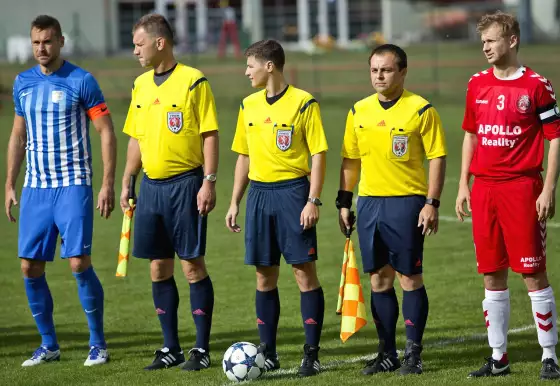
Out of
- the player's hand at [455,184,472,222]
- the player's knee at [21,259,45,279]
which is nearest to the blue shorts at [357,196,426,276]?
the player's hand at [455,184,472,222]

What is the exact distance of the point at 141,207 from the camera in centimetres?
724

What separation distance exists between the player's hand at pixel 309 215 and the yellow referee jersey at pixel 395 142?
0.35 metres

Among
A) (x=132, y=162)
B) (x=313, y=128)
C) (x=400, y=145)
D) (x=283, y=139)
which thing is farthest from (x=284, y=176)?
(x=132, y=162)

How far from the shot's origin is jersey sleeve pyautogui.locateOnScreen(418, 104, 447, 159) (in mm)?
6641

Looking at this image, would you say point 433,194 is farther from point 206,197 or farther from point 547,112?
point 206,197

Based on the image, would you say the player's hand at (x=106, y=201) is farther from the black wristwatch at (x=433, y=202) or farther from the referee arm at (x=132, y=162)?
the black wristwatch at (x=433, y=202)

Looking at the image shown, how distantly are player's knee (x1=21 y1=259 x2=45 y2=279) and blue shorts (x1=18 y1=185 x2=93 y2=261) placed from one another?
9 centimetres

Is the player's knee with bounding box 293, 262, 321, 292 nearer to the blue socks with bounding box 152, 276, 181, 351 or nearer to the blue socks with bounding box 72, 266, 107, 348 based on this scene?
the blue socks with bounding box 152, 276, 181, 351

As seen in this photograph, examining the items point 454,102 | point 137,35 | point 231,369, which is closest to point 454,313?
point 231,369

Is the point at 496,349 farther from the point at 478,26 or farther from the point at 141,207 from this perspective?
the point at 141,207

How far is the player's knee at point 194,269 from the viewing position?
23.6 ft

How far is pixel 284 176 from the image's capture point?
6.88 m

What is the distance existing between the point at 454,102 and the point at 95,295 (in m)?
21.9

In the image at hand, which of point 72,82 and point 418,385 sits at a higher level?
point 72,82
